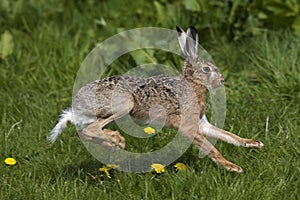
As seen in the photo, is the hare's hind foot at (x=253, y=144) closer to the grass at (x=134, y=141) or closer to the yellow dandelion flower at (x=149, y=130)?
the grass at (x=134, y=141)

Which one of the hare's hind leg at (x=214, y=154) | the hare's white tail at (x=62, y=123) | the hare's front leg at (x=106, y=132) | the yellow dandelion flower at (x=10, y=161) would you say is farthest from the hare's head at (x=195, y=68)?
the yellow dandelion flower at (x=10, y=161)

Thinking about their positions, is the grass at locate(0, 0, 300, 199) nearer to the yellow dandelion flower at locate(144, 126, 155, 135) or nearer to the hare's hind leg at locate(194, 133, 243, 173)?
the hare's hind leg at locate(194, 133, 243, 173)

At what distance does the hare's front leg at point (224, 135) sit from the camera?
176 inches

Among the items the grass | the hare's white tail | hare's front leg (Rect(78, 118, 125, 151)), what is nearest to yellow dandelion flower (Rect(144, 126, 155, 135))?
the grass

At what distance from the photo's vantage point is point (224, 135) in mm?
4609

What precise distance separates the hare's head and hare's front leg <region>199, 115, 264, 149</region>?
0.25 meters

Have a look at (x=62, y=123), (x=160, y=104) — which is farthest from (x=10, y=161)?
(x=160, y=104)

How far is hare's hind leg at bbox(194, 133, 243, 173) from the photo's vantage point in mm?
4336

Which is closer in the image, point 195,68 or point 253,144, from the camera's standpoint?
point 253,144

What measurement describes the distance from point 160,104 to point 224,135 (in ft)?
1.52

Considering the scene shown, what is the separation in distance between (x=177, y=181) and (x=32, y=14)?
3318 millimetres

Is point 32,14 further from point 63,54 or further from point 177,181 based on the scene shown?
point 177,181

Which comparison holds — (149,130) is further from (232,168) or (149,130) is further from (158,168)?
(232,168)

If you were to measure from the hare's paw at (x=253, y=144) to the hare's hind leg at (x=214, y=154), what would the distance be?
187mm
